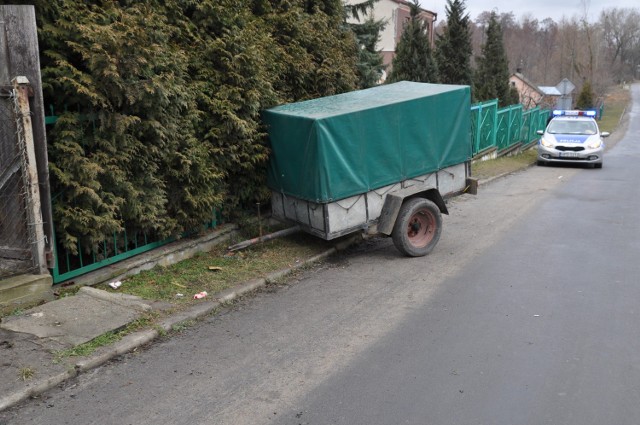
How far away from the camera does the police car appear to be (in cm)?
1973

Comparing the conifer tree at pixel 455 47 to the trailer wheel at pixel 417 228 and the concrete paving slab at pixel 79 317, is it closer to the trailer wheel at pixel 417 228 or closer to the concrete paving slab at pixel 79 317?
the trailer wheel at pixel 417 228

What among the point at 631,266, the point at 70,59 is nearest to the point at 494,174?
the point at 631,266

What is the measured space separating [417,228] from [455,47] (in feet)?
54.5

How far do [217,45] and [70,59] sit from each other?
2.18m

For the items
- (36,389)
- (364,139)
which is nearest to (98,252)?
(36,389)

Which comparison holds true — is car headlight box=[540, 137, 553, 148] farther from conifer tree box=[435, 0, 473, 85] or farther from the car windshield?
conifer tree box=[435, 0, 473, 85]

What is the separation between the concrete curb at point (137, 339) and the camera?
4297 mm

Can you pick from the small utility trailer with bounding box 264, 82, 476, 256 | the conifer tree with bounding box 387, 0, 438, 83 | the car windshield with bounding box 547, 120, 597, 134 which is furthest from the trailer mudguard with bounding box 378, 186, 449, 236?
the car windshield with bounding box 547, 120, 597, 134

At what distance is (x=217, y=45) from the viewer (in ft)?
25.6

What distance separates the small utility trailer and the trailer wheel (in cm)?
2

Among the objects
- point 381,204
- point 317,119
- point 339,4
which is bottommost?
point 381,204

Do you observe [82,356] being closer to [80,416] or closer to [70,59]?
[80,416]

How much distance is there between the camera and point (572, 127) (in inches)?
821

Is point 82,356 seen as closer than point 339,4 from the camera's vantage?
Yes
